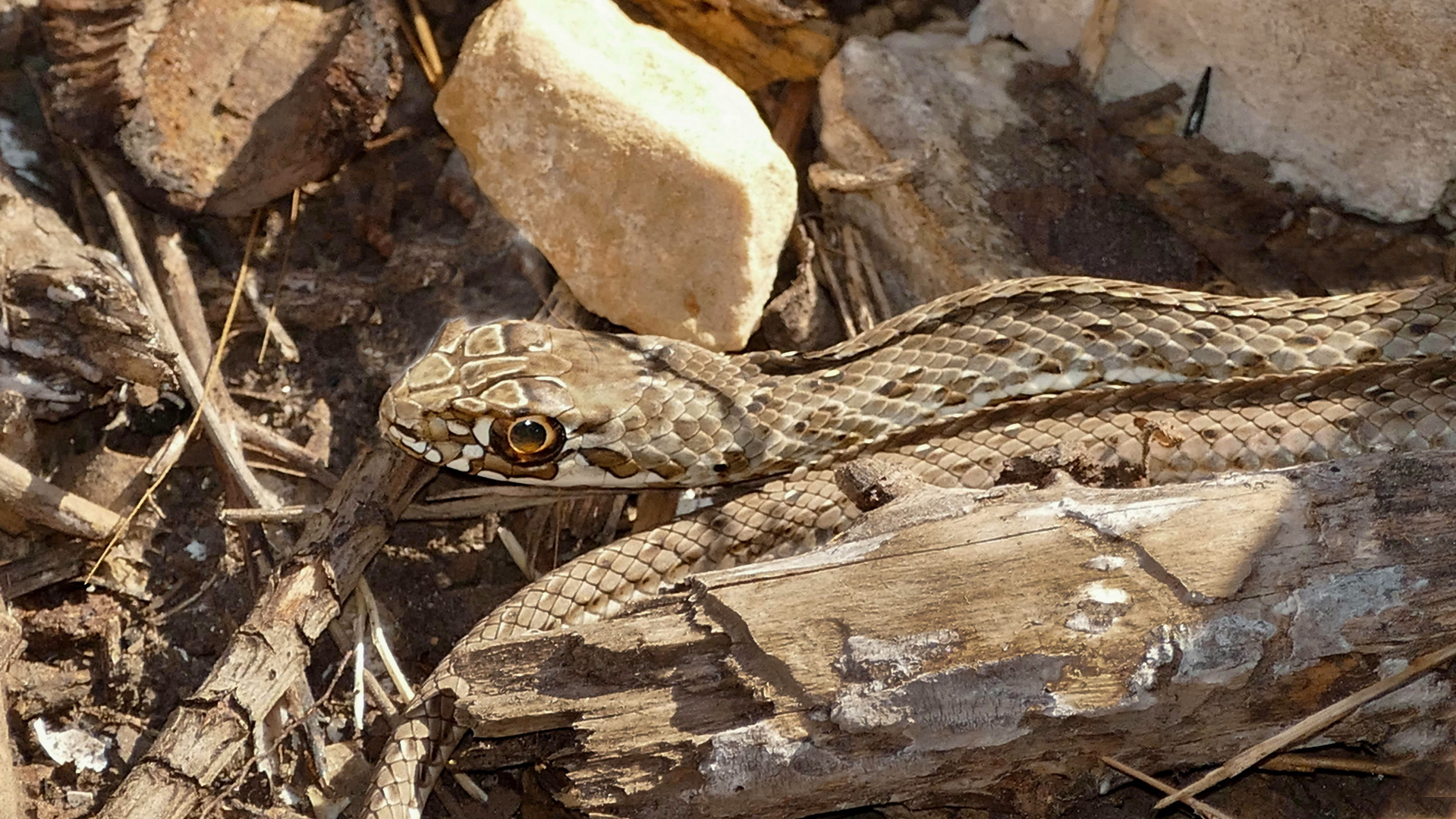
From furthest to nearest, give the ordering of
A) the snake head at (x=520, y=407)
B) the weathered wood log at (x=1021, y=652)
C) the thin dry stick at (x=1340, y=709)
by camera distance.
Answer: the snake head at (x=520, y=407), the thin dry stick at (x=1340, y=709), the weathered wood log at (x=1021, y=652)

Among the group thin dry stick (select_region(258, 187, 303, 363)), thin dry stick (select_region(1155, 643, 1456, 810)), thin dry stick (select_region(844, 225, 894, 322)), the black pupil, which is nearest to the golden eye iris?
the black pupil

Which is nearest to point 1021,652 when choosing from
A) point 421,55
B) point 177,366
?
point 177,366

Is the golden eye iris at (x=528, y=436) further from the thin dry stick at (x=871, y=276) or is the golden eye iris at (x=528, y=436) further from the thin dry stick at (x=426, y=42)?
the thin dry stick at (x=426, y=42)

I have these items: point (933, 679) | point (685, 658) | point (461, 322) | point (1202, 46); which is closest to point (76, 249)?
point (461, 322)

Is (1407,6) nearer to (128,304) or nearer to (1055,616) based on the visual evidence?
(1055,616)

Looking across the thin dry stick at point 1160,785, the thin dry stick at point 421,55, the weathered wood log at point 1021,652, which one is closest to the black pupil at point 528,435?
the weathered wood log at point 1021,652

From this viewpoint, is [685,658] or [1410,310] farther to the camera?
[1410,310]

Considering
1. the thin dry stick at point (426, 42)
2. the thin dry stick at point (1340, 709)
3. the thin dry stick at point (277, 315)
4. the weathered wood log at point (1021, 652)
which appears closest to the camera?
the weathered wood log at point (1021, 652)

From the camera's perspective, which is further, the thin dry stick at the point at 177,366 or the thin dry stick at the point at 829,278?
the thin dry stick at the point at 829,278
